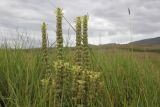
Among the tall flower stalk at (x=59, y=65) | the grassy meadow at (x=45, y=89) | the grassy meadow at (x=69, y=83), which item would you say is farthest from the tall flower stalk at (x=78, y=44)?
the grassy meadow at (x=45, y=89)

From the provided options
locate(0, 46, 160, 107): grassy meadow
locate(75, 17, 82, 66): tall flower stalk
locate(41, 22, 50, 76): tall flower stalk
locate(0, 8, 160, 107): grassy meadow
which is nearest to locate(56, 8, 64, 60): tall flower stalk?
locate(0, 8, 160, 107): grassy meadow

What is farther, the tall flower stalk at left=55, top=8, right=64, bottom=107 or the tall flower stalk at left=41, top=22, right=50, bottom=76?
the tall flower stalk at left=41, top=22, right=50, bottom=76

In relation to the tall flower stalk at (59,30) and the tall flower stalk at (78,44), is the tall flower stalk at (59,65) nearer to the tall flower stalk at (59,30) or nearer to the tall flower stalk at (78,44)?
the tall flower stalk at (59,30)

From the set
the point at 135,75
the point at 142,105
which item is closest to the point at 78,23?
the point at 142,105

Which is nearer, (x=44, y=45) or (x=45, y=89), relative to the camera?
(x=45, y=89)

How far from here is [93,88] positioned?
3.36 metres

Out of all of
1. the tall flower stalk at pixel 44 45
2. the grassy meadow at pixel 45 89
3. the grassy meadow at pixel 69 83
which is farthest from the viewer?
the tall flower stalk at pixel 44 45

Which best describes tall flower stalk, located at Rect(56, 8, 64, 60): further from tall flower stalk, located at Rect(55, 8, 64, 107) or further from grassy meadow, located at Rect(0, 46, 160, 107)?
grassy meadow, located at Rect(0, 46, 160, 107)

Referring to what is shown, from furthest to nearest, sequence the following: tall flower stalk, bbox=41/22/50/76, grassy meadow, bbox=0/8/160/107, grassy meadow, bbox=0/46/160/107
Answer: tall flower stalk, bbox=41/22/50/76, grassy meadow, bbox=0/46/160/107, grassy meadow, bbox=0/8/160/107

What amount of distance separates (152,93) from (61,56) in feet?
4.14

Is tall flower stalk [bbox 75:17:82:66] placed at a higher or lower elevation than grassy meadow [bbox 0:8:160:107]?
higher

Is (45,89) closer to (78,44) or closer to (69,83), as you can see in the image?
(69,83)

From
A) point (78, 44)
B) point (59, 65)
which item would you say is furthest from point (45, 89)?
point (78, 44)

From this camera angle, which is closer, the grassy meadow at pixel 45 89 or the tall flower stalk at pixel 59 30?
the tall flower stalk at pixel 59 30
